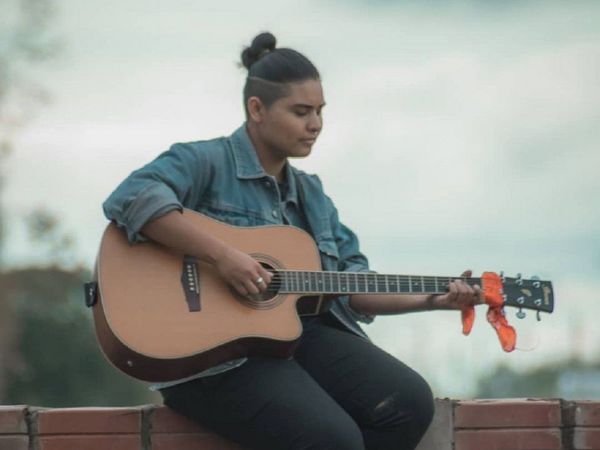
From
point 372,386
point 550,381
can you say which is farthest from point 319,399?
point 550,381

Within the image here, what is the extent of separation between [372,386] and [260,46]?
1.22m

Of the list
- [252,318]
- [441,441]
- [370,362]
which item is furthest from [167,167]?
[441,441]

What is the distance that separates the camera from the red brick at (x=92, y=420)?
517 cm

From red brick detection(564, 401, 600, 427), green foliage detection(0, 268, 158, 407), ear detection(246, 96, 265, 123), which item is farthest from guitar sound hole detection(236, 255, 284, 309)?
green foliage detection(0, 268, 158, 407)

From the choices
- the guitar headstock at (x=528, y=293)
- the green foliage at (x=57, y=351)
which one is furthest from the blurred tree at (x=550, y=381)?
the guitar headstock at (x=528, y=293)

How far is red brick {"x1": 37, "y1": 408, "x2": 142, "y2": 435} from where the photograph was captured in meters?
5.17

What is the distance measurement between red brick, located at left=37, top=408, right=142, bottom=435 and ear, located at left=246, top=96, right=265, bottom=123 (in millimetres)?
1041

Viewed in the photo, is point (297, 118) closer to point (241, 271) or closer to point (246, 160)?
point (246, 160)

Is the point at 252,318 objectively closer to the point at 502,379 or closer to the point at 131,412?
the point at 131,412

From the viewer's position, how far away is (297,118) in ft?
17.2

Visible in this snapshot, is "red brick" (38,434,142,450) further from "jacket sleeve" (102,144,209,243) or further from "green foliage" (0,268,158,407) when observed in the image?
"green foliage" (0,268,158,407)

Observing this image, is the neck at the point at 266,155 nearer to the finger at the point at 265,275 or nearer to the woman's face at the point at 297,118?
the woman's face at the point at 297,118

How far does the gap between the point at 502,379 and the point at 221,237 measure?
128 feet

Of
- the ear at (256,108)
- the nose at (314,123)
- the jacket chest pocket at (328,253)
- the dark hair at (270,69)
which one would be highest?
the dark hair at (270,69)
